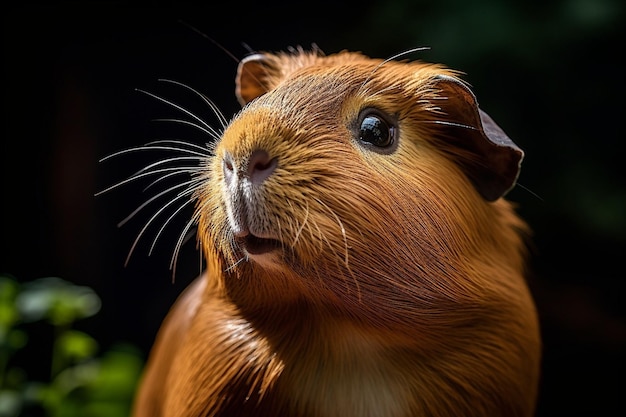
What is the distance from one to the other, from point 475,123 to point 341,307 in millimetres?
351

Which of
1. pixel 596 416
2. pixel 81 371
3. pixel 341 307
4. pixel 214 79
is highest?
pixel 214 79

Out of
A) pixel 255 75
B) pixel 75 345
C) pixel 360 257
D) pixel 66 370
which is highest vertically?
pixel 255 75

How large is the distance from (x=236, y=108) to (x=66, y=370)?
41.4 inches

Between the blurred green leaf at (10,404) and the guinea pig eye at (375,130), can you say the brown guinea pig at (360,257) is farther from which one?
the blurred green leaf at (10,404)

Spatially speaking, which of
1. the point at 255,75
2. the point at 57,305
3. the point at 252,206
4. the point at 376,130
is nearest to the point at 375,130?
the point at 376,130

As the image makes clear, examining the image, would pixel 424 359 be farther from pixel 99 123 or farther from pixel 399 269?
pixel 99 123

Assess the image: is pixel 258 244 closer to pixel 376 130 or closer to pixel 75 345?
pixel 376 130

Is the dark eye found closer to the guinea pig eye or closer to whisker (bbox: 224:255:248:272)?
the guinea pig eye

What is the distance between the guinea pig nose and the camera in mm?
962

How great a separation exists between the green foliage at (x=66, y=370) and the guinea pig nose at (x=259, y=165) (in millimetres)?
1273

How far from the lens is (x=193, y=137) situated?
260 cm

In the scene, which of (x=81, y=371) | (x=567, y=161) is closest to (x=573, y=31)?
(x=567, y=161)

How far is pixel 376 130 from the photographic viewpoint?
1.04 m

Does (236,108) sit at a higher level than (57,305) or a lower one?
higher
